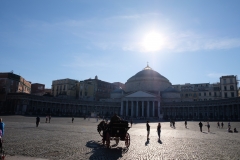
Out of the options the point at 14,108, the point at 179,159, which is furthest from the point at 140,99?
the point at 179,159

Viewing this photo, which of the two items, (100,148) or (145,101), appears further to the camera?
(145,101)

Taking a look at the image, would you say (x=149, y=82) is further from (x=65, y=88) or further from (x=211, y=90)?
(x=65, y=88)

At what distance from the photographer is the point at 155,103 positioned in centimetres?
8250

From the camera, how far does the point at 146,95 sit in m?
81.1

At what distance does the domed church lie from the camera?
8044 cm

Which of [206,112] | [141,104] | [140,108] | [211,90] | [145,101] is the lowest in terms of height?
[206,112]

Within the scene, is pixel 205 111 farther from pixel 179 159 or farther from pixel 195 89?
pixel 179 159

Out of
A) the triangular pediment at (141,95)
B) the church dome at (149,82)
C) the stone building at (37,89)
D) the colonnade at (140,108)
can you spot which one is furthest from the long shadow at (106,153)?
the stone building at (37,89)

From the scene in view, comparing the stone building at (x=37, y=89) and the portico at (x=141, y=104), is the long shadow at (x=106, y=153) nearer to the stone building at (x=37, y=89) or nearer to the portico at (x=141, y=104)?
the portico at (x=141, y=104)

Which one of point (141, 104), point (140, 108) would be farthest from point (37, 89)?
point (141, 104)

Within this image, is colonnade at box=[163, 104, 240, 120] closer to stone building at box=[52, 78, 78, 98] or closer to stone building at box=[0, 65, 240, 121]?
stone building at box=[0, 65, 240, 121]

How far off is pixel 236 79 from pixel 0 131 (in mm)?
90406

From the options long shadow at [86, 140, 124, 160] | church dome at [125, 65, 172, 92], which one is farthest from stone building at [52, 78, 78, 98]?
long shadow at [86, 140, 124, 160]

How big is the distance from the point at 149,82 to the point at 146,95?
64.7ft
